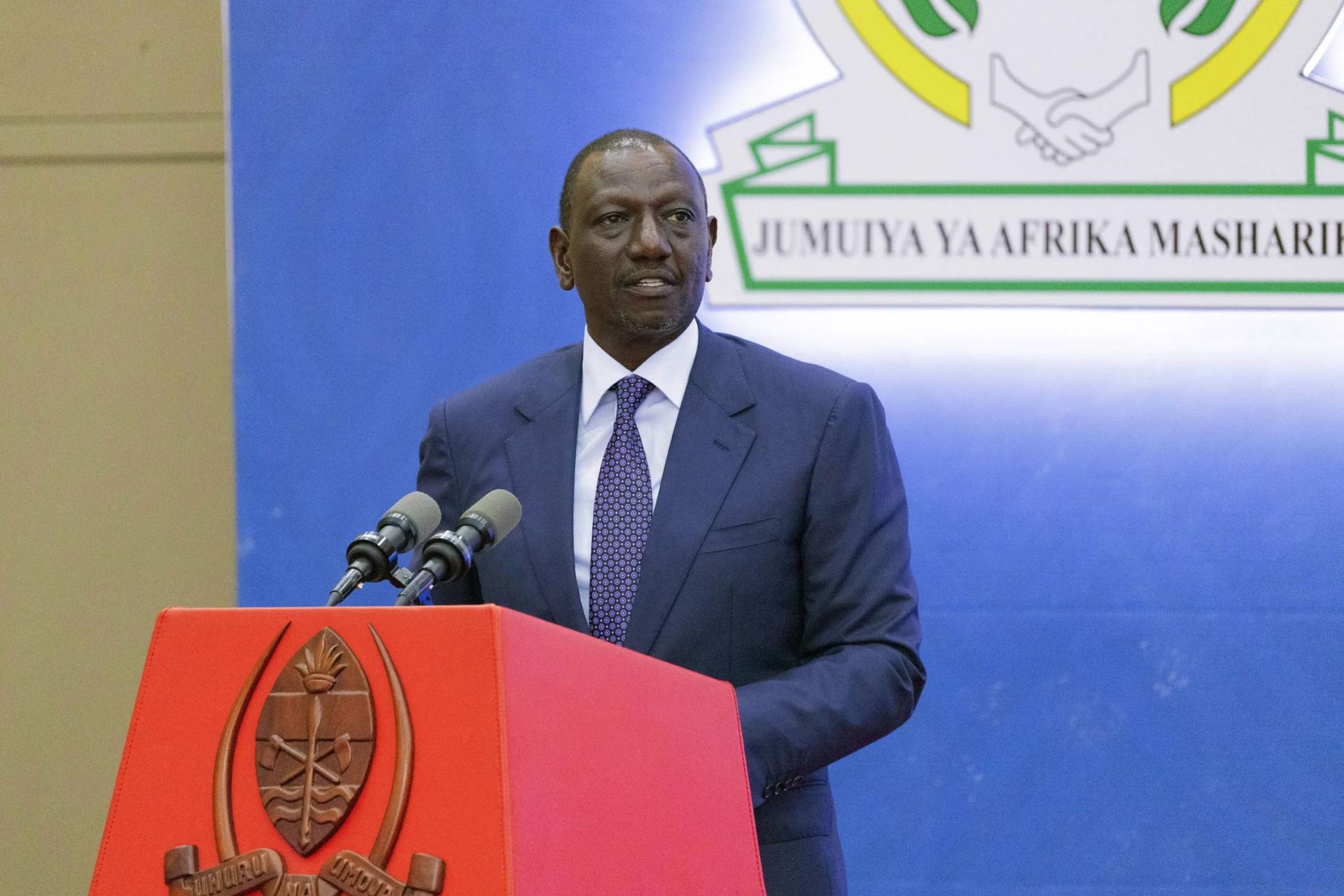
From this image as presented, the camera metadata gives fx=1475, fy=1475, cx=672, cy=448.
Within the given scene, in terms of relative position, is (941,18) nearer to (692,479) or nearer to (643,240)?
(643,240)

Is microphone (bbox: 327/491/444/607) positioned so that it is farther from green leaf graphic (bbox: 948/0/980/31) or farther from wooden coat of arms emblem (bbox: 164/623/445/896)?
green leaf graphic (bbox: 948/0/980/31)

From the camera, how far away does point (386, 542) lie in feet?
4.57

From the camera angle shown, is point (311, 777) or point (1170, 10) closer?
point (311, 777)

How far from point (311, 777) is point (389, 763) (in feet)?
0.23

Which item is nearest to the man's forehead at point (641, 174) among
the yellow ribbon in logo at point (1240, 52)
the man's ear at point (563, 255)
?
the man's ear at point (563, 255)

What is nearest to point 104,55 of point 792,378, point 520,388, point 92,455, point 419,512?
point 92,455

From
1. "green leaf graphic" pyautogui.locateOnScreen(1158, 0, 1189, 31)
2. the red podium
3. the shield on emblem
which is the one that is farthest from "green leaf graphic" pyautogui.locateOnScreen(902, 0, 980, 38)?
the shield on emblem

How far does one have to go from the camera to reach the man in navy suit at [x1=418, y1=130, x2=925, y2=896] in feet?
6.17

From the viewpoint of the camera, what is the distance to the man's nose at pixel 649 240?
2008 mm

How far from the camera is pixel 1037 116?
3.05 m

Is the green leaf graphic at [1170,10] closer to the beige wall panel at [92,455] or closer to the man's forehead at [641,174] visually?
the man's forehead at [641,174]

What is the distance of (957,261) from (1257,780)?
122 centimetres

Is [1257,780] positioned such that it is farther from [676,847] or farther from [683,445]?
[676,847]

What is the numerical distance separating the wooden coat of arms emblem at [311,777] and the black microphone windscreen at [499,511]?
277 mm
